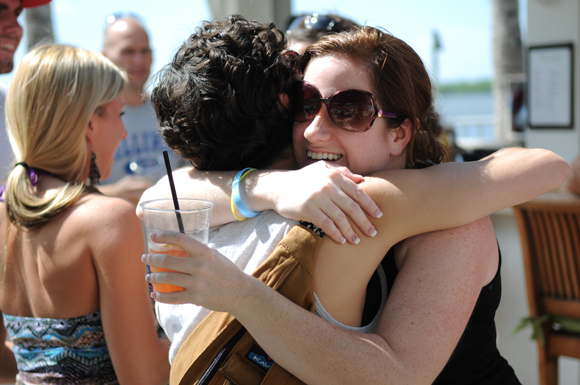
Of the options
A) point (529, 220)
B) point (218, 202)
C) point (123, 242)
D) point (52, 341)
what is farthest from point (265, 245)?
point (529, 220)

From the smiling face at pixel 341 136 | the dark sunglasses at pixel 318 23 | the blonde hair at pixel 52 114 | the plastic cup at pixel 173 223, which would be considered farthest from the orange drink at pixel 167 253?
the dark sunglasses at pixel 318 23

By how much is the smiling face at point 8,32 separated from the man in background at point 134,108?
0.96m

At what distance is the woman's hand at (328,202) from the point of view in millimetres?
1121

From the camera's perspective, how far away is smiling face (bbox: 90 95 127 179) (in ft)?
6.50

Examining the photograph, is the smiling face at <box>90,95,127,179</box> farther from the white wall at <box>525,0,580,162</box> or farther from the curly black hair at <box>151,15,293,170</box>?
the white wall at <box>525,0,580,162</box>

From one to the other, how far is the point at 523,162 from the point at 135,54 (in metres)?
3.64

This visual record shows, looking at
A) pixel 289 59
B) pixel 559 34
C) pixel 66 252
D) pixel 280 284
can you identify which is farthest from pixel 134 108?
pixel 559 34

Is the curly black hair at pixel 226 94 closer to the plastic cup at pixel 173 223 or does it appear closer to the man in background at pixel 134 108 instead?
the plastic cup at pixel 173 223

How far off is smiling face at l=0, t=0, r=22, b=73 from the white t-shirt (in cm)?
225

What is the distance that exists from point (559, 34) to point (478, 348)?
4618 millimetres

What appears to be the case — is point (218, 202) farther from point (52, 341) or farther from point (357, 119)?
point (52, 341)

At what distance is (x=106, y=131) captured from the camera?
6.66 ft

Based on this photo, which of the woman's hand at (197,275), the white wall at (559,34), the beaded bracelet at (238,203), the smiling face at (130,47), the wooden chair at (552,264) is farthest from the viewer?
the white wall at (559,34)

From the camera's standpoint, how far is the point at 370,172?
55.7 inches
